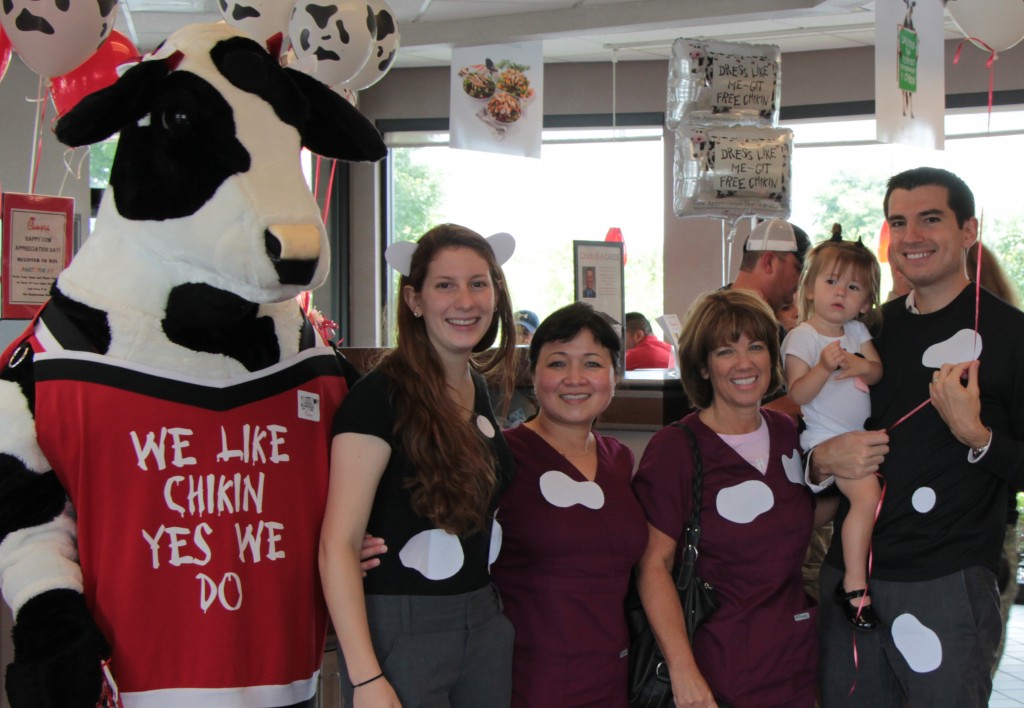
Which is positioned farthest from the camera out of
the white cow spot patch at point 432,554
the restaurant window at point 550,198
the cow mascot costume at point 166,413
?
the restaurant window at point 550,198

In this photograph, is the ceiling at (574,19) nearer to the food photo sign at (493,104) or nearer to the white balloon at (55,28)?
the food photo sign at (493,104)

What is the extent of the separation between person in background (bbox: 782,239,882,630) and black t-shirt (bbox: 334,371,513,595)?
90cm

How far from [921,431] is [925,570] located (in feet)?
0.96

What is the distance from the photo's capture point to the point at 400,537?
1718 millimetres

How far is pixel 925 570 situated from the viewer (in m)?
2.07

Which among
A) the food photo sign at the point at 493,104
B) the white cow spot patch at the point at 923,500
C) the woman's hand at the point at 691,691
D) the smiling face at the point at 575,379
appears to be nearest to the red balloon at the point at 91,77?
the smiling face at the point at 575,379

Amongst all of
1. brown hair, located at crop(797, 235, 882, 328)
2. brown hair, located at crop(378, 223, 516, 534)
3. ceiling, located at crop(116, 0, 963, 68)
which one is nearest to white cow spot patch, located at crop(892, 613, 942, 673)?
brown hair, located at crop(797, 235, 882, 328)

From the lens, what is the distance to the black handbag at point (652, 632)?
2006 millimetres

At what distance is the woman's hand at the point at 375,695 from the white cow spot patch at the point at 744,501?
0.80m

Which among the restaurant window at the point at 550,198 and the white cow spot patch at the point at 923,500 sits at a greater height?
the restaurant window at the point at 550,198

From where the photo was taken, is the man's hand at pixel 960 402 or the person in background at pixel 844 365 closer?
the man's hand at pixel 960 402

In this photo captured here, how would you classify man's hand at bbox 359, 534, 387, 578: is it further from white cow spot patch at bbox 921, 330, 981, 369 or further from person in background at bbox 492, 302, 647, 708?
white cow spot patch at bbox 921, 330, 981, 369

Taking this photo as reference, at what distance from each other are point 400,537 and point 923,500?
1135 mm

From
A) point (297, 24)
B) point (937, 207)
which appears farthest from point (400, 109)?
point (937, 207)
